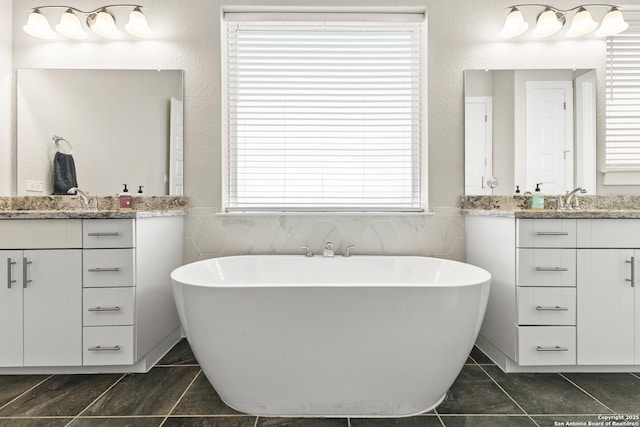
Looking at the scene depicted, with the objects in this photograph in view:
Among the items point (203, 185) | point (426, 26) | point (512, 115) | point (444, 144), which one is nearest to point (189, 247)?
point (203, 185)

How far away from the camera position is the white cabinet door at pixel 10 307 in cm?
171

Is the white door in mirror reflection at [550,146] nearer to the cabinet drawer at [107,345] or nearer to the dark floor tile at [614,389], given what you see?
the dark floor tile at [614,389]

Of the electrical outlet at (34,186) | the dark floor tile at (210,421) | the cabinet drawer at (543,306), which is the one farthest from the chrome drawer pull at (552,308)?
the electrical outlet at (34,186)

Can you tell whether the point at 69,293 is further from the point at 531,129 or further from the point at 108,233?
the point at 531,129

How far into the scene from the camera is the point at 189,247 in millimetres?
2299

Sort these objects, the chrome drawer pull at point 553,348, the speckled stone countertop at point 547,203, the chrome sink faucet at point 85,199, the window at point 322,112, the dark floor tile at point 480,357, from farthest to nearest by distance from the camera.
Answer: the window at point 322,112
the speckled stone countertop at point 547,203
the chrome sink faucet at point 85,199
the dark floor tile at point 480,357
the chrome drawer pull at point 553,348

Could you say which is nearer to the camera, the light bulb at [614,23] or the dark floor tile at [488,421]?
the dark floor tile at [488,421]

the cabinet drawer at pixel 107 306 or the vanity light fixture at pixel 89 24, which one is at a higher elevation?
the vanity light fixture at pixel 89 24

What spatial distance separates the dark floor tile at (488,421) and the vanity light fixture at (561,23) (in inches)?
89.4

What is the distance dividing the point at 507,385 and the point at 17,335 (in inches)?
100

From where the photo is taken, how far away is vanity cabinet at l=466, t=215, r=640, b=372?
5.61ft

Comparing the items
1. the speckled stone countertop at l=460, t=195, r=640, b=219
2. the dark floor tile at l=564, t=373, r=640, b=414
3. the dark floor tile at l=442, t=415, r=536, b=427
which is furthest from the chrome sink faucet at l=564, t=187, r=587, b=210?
the dark floor tile at l=442, t=415, r=536, b=427

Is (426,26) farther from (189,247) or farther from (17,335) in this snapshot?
(17,335)

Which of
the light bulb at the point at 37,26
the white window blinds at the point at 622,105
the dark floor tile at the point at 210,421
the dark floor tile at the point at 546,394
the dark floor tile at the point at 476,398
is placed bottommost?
the dark floor tile at the point at 210,421
